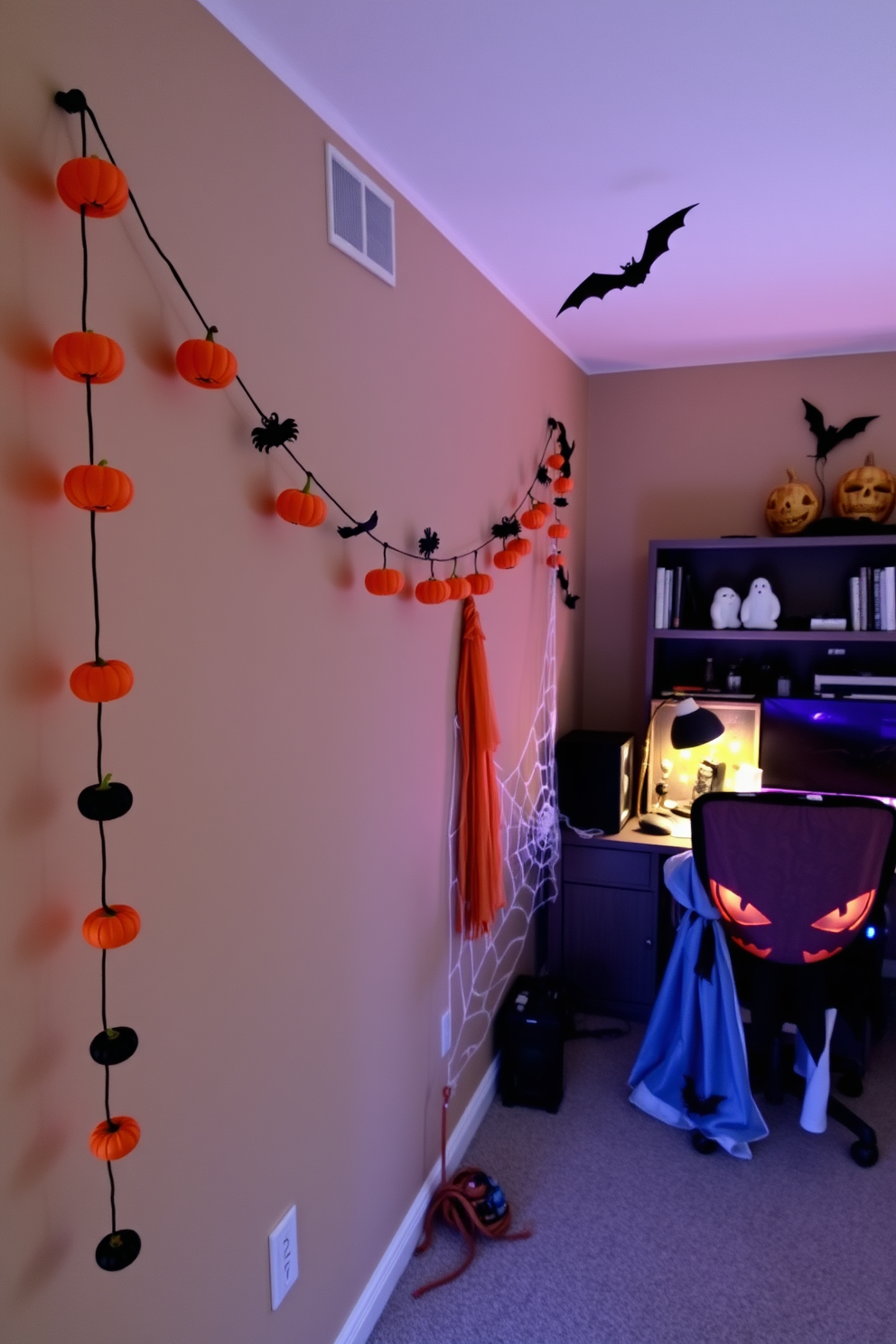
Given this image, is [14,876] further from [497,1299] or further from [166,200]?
[497,1299]

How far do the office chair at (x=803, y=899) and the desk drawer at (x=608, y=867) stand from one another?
0.50 meters

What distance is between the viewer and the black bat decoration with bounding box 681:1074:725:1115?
89.0 inches

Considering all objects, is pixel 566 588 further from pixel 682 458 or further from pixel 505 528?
pixel 505 528

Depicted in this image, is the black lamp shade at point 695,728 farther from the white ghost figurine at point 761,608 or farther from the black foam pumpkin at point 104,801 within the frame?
the black foam pumpkin at point 104,801

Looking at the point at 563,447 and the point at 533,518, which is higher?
the point at 563,447

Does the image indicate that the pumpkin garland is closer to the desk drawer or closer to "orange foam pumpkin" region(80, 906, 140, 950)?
"orange foam pumpkin" region(80, 906, 140, 950)

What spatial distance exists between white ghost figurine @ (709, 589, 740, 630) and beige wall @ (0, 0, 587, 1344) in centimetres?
153

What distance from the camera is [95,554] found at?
3.14 ft

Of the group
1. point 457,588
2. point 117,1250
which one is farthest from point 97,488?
point 457,588

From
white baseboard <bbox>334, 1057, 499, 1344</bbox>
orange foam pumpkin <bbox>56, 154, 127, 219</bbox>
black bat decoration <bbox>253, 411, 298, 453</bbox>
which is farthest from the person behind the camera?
white baseboard <bbox>334, 1057, 499, 1344</bbox>

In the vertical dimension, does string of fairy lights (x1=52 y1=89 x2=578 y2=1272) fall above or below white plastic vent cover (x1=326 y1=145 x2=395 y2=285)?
below

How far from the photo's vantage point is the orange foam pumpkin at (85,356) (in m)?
0.86

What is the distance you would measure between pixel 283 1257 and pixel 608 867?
5.47 feet

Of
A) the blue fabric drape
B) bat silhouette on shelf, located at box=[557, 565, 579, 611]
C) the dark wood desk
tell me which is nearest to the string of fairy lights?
the blue fabric drape
